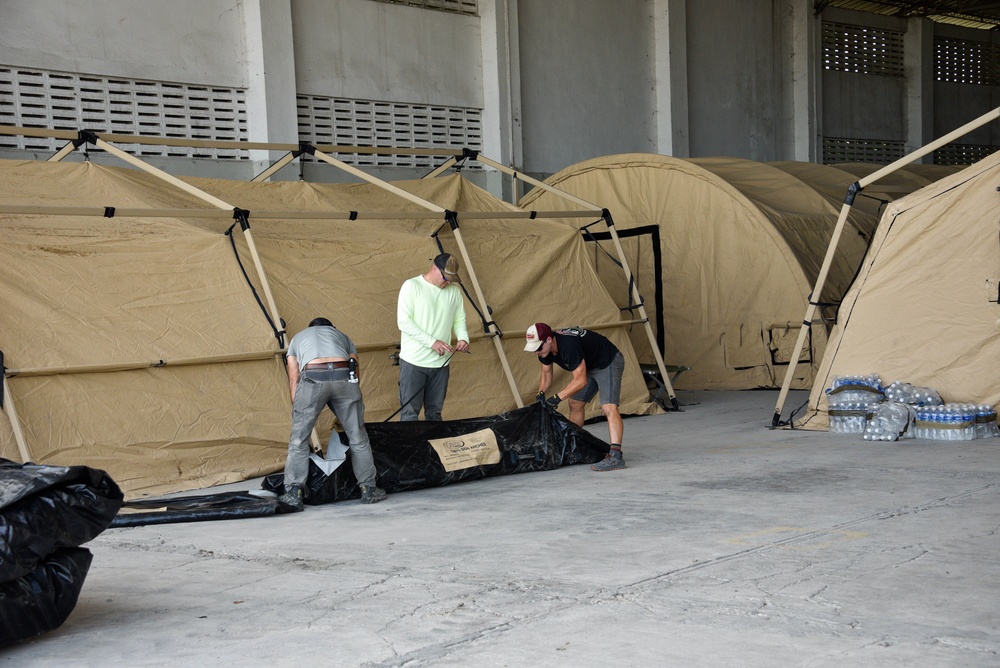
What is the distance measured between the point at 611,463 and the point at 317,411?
2389 mm

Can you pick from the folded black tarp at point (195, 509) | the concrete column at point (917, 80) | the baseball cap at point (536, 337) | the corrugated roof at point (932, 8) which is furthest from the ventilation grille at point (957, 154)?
the folded black tarp at point (195, 509)

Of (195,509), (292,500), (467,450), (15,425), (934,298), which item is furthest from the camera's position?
(934,298)

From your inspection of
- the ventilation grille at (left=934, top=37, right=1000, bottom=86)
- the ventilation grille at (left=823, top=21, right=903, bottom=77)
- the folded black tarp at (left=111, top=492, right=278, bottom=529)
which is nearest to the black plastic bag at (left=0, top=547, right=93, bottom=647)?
the folded black tarp at (left=111, top=492, right=278, bottom=529)

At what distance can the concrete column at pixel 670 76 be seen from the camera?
1852cm

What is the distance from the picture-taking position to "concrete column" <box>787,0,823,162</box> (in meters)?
21.0

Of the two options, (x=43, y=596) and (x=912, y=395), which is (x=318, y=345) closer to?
(x=43, y=596)

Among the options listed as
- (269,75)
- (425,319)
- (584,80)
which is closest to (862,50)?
(584,80)

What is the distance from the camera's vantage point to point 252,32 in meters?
13.8

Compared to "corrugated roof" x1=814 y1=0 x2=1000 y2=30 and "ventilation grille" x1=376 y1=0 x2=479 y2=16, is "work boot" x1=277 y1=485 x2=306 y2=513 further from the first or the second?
"corrugated roof" x1=814 y1=0 x2=1000 y2=30

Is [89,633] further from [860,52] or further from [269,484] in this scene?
[860,52]

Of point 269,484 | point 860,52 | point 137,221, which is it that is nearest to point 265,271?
point 137,221

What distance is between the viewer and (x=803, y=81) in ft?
69.1

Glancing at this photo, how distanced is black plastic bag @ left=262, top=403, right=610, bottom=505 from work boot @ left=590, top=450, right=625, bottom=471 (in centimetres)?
31

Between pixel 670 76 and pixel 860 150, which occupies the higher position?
pixel 670 76
